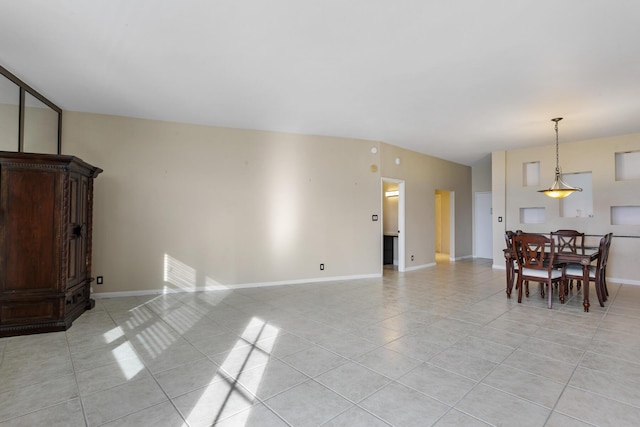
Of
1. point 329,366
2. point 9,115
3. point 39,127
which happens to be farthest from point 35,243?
point 329,366

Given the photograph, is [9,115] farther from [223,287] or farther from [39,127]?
[223,287]

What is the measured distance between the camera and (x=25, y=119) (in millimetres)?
3734

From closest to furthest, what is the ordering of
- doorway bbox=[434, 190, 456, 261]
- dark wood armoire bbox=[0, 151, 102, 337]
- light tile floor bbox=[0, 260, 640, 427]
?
light tile floor bbox=[0, 260, 640, 427] → dark wood armoire bbox=[0, 151, 102, 337] → doorway bbox=[434, 190, 456, 261]

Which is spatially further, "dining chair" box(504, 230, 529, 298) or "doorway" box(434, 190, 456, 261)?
"doorway" box(434, 190, 456, 261)

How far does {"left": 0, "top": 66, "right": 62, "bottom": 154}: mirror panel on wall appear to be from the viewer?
3422 millimetres

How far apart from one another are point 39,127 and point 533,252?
263 inches

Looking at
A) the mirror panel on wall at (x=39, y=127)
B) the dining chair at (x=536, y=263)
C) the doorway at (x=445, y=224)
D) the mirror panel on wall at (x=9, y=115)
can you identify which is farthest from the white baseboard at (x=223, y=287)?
the doorway at (x=445, y=224)

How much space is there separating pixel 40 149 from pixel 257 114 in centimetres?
280

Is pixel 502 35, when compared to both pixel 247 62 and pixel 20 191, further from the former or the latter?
pixel 20 191

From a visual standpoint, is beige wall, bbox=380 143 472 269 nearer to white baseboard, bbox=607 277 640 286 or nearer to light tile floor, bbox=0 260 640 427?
light tile floor, bbox=0 260 640 427

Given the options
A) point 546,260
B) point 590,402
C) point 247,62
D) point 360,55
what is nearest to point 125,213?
point 247,62

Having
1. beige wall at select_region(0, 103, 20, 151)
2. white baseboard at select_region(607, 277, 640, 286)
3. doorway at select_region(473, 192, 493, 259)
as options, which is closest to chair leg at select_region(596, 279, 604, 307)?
white baseboard at select_region(607, 277, 640, 286)

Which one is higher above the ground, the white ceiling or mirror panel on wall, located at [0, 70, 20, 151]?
the white ceiling

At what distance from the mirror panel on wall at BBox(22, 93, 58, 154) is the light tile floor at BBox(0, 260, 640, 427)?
2.19m
